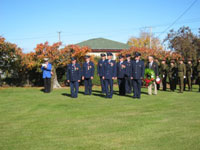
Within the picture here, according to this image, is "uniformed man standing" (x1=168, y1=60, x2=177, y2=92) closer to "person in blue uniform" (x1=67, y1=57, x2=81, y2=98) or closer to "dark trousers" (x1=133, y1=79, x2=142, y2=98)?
"dark trousers" (x1=133, y1=79, x2=142, y2=98)

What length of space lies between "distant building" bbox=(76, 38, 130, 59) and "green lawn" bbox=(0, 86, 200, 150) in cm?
3145

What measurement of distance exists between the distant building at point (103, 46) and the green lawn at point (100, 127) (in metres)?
31.4

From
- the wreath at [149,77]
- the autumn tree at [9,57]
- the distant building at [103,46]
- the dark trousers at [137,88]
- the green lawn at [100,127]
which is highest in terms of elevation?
the distant building at [103,46]

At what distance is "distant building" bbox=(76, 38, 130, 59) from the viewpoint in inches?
1683

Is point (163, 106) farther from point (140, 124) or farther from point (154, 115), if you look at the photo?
point (140, 124)

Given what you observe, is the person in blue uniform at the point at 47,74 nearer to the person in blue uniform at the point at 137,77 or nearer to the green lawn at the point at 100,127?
the green lawn at the point at 100,127

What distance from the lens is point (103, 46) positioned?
44312 millimetres

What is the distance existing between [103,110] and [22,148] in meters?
4.61

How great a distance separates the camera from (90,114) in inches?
362

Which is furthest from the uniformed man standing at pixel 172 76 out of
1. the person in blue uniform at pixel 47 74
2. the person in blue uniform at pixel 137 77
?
the person in blue uniform at pixel 47 74

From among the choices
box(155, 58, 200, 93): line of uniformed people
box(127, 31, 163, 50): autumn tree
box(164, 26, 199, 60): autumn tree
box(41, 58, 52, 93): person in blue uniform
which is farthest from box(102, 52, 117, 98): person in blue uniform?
box(127, 31, 163, 50): autumn tree

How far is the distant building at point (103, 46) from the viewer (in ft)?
140

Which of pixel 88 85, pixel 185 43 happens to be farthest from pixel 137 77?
pixel 185 43

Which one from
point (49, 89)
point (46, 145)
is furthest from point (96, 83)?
point (46, 145)
